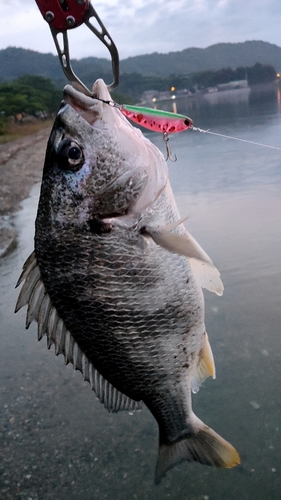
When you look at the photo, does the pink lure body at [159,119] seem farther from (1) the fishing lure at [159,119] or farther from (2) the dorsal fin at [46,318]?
(2) the dorsal fin at [46,318]

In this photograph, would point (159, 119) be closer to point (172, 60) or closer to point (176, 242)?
point (176, 242)

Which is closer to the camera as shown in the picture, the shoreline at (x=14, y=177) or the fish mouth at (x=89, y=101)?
the fish mouth at (x=89, y=101)

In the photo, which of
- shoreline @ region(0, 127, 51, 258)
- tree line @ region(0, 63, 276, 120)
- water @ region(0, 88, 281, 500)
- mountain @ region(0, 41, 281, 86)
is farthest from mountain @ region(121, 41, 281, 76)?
water @ region(0, 88, 281, 500)

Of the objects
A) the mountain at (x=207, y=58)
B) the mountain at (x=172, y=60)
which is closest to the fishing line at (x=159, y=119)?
the mountain at (x=172, y=60)

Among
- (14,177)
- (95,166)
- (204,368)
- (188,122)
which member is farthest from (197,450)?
(14,177)

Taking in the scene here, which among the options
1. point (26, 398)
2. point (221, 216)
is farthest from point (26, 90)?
point (26, 398)

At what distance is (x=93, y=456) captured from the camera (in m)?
2.30

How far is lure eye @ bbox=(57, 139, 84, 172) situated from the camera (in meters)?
1.36

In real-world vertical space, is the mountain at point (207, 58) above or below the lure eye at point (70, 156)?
above

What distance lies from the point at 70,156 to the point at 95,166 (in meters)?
0.09

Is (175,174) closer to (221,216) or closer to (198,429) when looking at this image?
(221,216)

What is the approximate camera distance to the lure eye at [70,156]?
1360 millimetres

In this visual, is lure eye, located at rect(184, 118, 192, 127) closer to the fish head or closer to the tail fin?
the fish head

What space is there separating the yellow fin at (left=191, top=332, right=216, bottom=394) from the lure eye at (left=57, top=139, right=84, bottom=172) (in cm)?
89
